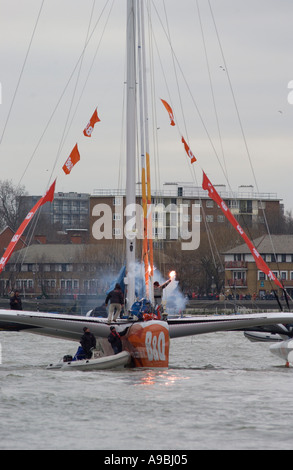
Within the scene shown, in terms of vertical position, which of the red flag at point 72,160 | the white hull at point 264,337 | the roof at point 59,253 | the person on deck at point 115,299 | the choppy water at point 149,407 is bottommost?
the choppy water at point 149,407

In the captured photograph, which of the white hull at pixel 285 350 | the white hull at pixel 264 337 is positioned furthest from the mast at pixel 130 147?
the white hull at pixel 264 337

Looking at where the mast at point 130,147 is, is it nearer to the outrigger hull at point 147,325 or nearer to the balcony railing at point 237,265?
the outrigger hull at point 147,325

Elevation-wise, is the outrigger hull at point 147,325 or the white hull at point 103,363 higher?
the outrigger hull at point 147,325

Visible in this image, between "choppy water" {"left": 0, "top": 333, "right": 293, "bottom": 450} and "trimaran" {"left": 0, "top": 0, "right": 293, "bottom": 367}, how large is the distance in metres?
0.74

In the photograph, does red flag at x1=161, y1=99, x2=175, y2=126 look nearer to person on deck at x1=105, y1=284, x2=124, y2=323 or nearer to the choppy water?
person on deck at x1=105, y1=284, x2=124, y2=323

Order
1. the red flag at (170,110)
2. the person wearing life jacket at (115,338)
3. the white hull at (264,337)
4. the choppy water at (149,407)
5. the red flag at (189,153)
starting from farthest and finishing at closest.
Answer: the white hull at (264,337) → the red flag at (170,110) → the red flag at (189,153) → the person wearing life jacket at (115,338) → the choppy water at (149,407)

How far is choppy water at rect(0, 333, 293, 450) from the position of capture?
14.5 metres

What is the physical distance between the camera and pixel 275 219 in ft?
381

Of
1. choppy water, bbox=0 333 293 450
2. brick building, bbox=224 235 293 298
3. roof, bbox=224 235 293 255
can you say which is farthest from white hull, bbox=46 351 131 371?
roof, bbox=224 235 293 255

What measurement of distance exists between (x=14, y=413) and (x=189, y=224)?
3432 inches

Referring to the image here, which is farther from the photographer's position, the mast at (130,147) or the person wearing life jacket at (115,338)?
the mast at (130,147)

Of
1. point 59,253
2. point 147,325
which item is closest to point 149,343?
point 147,325

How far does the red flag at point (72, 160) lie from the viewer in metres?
25.5

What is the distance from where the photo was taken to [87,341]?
23328 millimetres
